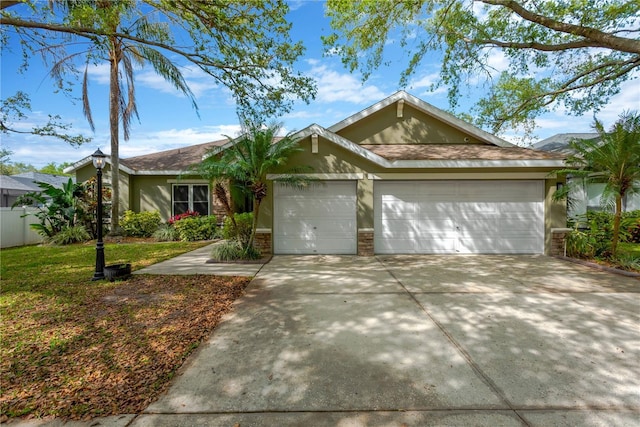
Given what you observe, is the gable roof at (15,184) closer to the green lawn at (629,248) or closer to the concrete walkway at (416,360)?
the concrete walkway at (416,360)

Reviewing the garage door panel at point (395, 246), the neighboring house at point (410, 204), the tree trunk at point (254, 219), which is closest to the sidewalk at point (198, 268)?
the tree trunk at point (254, 219)

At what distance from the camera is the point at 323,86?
10062 mm

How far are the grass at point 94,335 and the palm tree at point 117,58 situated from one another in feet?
18.3

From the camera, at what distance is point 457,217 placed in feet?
32.1

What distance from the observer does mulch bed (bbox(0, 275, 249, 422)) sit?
2.68 metres

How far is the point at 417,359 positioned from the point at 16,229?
15573 millimetres

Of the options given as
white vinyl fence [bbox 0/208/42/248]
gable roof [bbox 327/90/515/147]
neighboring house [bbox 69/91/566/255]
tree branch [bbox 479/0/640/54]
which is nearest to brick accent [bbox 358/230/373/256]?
neighboring house [bbox 69/91/566/255]

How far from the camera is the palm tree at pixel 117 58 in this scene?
653 cm

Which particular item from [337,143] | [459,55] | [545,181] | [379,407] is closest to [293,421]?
[379,407]

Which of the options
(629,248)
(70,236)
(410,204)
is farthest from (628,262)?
(70,236)

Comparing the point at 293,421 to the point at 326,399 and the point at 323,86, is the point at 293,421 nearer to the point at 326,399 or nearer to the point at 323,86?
the point at 326,399

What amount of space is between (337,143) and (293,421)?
7.93m

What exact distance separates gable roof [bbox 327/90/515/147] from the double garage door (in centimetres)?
235

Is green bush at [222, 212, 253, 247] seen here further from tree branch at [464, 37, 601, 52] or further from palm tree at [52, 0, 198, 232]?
tree branch at [464, 37, 601, 52]
